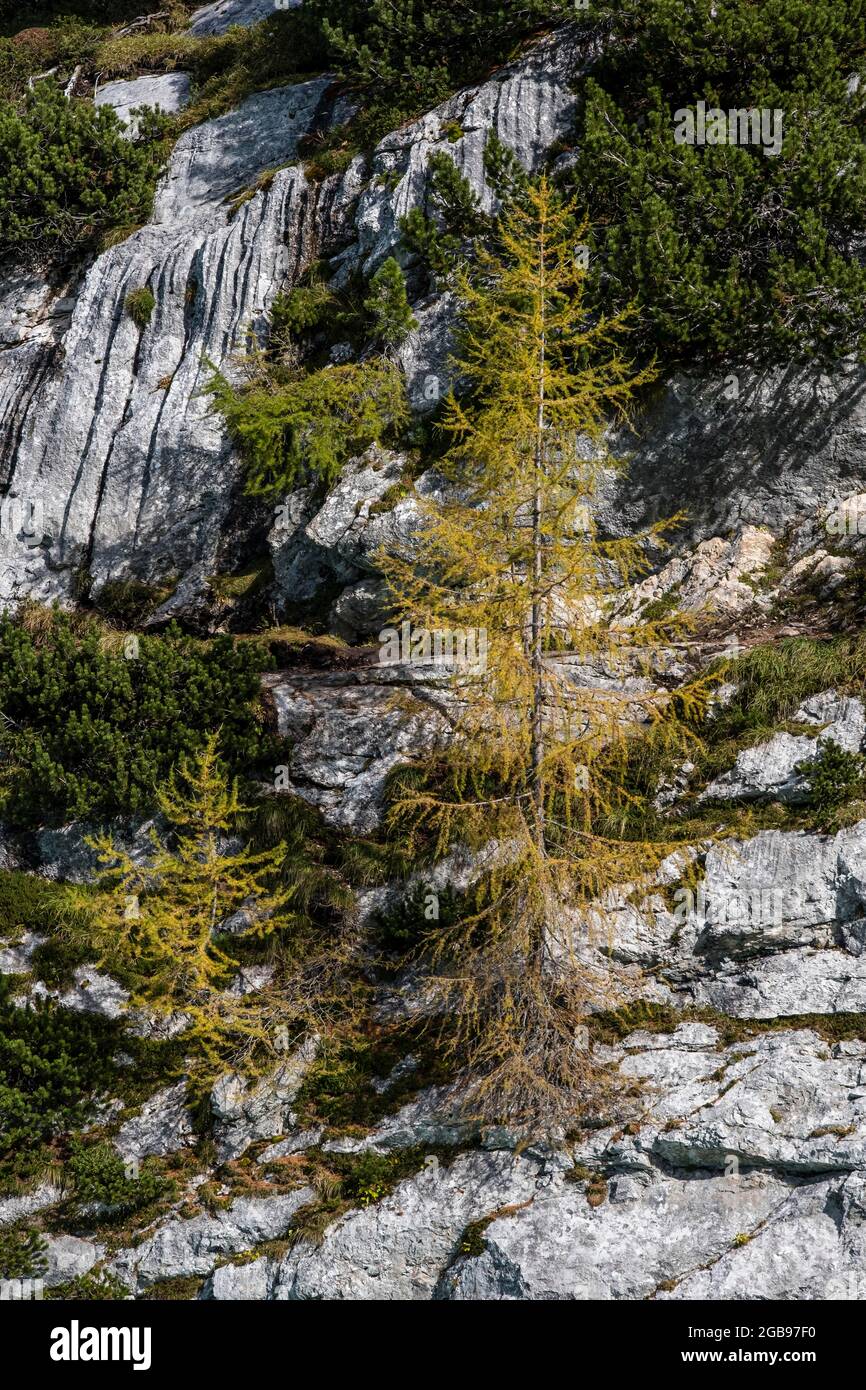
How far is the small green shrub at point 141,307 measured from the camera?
Answer: 22953 millimetres

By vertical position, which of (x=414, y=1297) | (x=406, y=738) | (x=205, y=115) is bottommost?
(x=414, y=1297)

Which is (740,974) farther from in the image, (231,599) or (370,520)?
(231,599)

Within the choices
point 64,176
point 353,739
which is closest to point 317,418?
point 353,739

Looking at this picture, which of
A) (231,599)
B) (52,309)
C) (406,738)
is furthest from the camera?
(52,309)

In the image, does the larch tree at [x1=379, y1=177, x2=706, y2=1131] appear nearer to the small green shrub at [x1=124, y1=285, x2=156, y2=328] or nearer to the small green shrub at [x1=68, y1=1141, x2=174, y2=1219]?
the small green shrub at [x1=68, y1=1141, x2=174, y2=1219]

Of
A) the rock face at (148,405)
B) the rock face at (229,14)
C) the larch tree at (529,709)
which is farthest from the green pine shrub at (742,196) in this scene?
the rock face at (229,14)

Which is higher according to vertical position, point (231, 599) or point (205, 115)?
point (205, 115)

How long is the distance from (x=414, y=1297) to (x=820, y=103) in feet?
59.4

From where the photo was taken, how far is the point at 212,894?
13609mm

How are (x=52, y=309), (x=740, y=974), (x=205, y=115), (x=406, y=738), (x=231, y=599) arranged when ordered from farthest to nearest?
(x=205, y=115) < (x=52, y=309) < (x=231, y=599) < (x=406, y=738) < (x=740, y=974)

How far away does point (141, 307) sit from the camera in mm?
22969

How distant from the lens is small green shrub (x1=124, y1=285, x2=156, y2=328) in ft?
75.3

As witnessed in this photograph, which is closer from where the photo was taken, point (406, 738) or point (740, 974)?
point (740, 974)

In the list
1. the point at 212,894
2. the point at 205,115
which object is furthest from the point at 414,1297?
the point at 205,115
